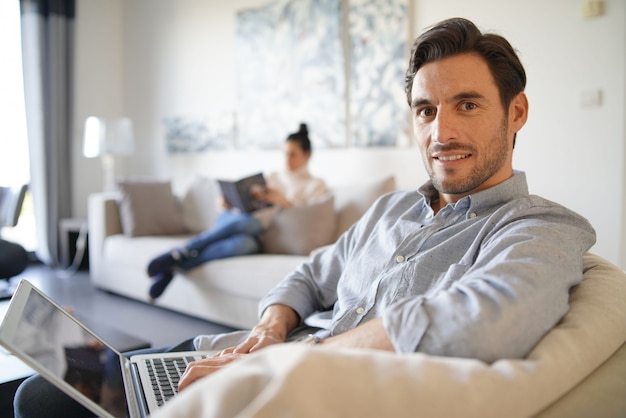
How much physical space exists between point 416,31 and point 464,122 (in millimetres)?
2482

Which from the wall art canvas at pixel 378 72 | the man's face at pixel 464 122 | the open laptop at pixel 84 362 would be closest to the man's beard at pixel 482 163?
the man's face at pixel 464 122

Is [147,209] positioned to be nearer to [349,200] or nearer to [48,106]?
[349,200]

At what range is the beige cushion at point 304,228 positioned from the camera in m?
3.15

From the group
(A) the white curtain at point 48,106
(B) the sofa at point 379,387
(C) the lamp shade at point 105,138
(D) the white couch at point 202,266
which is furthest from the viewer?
(A) the white curtain at point 48,106

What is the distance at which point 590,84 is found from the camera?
9.14 ft

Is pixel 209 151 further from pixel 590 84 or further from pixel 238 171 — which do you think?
pixel 590 84

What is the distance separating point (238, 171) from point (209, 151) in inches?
15.8

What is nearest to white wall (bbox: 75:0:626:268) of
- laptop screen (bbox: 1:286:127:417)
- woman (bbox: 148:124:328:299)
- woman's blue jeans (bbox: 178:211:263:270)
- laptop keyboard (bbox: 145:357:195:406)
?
woman (bbox: 148:124:328:299)

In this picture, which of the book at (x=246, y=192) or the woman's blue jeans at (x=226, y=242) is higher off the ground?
the book at (x=246, y=192)

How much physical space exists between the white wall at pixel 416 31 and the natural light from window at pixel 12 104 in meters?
0.50

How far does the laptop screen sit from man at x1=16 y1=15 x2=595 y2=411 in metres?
0.16

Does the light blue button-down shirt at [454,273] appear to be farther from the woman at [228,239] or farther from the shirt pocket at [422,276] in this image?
the woman at [228,239]

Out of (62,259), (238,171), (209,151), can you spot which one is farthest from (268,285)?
(62,259)

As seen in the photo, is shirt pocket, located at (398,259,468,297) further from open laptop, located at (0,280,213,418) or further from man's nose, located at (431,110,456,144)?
open laptop, located at (0,280,213,418)
